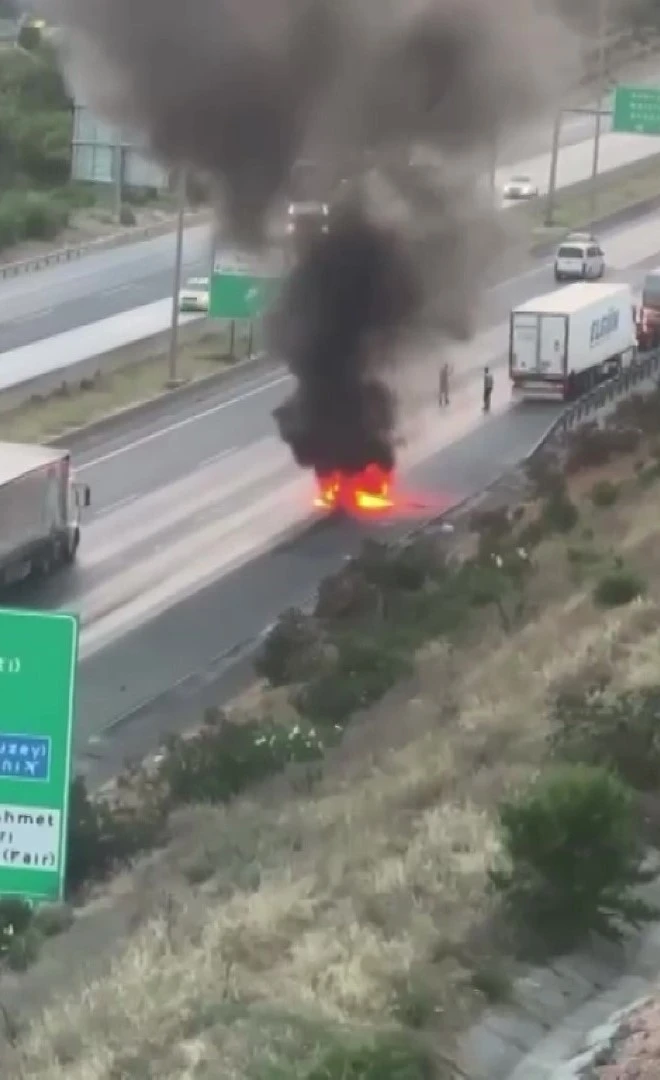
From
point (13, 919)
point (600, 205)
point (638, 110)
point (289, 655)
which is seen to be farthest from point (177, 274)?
point (600, 205)

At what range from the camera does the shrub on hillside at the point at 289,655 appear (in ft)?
93.1

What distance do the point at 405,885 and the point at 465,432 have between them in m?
36.5

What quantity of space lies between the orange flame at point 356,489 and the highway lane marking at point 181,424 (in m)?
5.64

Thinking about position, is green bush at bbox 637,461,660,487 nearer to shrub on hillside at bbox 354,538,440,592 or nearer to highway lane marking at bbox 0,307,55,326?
shrub on hillside at bbox 354,538,440,592

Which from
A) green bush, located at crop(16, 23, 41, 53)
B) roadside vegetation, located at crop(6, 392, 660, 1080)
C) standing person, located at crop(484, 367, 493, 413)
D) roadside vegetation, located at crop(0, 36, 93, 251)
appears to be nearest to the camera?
roadside vegetation, located at crop(6, 392, 660, 1080)

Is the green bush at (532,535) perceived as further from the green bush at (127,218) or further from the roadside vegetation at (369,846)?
the green bush at (127,218)

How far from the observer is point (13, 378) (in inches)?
2304

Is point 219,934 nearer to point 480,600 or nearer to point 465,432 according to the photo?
point 480,600

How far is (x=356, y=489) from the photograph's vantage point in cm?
4303

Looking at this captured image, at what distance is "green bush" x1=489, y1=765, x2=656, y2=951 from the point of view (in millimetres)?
13867

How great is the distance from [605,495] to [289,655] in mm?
10986

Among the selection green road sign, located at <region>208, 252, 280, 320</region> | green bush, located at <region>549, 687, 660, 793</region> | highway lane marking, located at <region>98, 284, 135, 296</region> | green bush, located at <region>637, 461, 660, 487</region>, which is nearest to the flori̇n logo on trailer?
green road sign, located at <region>208, 252, 280, 320</region>

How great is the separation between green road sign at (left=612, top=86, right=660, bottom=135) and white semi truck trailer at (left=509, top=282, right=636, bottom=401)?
23.4 metres

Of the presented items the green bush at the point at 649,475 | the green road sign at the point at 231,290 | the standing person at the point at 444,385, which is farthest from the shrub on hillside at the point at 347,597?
the green road sign at the point at 231,290
